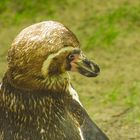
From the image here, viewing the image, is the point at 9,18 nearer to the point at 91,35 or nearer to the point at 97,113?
the point at 91,35

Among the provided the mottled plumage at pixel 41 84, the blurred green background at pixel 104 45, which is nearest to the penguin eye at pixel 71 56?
the mottled plumage at pixel 41 84

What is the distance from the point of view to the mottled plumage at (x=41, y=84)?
2279 mm

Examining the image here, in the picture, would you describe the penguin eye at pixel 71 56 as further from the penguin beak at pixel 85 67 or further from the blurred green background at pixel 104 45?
the blurred green background at pixel 104 45

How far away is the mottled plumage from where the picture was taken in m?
2.28

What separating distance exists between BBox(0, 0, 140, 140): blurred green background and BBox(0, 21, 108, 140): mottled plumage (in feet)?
4.22

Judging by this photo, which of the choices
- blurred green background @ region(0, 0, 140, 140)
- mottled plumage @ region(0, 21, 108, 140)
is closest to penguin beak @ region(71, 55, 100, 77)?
mottled plumage @ region(0, 21, 108, 140)

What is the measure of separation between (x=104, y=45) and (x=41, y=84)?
84.5 inches

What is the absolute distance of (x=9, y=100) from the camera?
2.39 m

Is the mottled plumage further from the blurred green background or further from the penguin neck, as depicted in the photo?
the blurred green background

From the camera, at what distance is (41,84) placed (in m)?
2.34

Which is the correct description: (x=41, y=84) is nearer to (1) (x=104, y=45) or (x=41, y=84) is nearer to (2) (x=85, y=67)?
(2) (x=85, y=67)

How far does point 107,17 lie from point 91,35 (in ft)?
0.79

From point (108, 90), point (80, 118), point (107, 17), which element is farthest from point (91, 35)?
point (80, 118)

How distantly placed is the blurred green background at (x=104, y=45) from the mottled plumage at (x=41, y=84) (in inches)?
50.7
